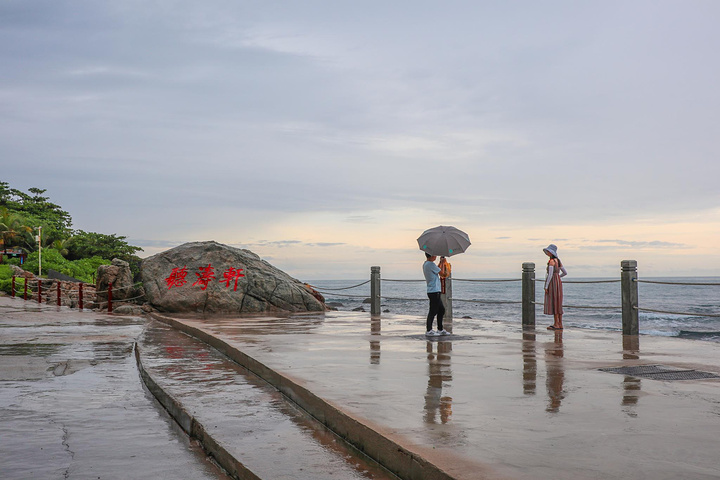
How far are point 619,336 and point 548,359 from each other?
401 cm

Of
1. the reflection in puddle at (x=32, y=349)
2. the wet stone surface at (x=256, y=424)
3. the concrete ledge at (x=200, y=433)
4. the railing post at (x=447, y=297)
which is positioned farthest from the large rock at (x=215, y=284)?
the concrete ledge at (x=200, y=433)

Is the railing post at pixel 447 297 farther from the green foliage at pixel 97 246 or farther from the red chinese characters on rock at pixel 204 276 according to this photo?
the green foliage at pixel 97 246

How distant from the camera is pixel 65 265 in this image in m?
51.3

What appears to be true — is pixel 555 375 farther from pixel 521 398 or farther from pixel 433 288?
pixel 433 288

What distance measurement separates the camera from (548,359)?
8.97 meters

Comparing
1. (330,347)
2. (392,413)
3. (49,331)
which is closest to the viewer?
(392,413)

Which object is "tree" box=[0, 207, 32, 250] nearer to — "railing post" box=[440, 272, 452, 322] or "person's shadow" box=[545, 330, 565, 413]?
"railing post" box=[440, 272, 452, 322]

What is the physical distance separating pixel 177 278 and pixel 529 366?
14.4 metres

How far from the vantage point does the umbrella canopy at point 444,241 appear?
13.5 metres

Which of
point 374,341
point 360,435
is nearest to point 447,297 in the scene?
point 374,341

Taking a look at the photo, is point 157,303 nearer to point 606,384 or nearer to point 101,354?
point 101,354

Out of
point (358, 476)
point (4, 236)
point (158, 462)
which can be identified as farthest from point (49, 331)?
point (4, 236)

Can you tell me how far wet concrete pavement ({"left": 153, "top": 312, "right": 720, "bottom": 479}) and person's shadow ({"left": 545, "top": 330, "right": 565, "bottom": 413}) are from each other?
2 cm

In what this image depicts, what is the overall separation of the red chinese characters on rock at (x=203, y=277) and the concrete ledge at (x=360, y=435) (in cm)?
1292
